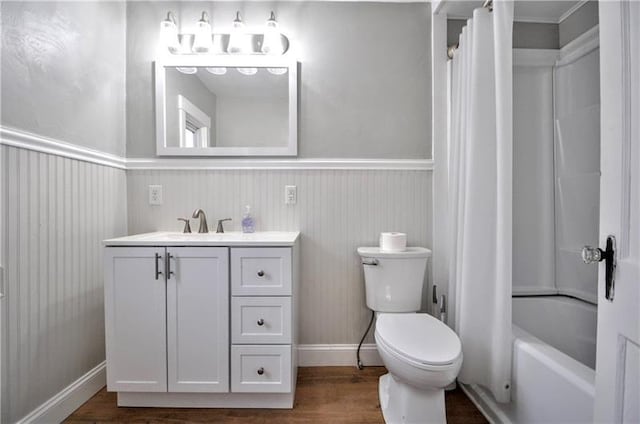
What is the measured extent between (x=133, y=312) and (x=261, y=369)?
64 cm

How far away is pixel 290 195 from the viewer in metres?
1.85

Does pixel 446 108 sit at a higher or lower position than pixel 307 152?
higher

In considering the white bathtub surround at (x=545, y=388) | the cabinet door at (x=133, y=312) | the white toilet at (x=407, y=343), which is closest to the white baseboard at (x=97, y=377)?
the cabinet door at (x=133, y=312)

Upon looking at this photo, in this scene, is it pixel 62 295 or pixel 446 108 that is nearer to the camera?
pixel 62 295

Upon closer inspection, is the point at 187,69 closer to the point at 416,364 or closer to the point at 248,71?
the point at 248,71

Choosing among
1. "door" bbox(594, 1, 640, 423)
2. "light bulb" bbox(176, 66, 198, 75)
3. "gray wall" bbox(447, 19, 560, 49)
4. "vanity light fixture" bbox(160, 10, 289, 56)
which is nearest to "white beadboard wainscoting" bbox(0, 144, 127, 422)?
"light bulb" bbox(176, 66, 198, 75)

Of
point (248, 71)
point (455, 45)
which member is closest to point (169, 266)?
point (248, 71)

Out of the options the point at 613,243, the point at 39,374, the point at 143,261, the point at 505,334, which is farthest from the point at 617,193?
the point at 39,374

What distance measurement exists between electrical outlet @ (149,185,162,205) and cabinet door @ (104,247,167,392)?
0.52 m

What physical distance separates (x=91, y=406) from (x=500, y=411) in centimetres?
190

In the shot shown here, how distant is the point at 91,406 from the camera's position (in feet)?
4.84

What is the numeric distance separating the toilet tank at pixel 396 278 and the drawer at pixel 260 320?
518mm

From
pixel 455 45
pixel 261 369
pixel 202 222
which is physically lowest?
pixel 261 369

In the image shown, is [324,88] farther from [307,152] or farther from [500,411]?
[500,411]
